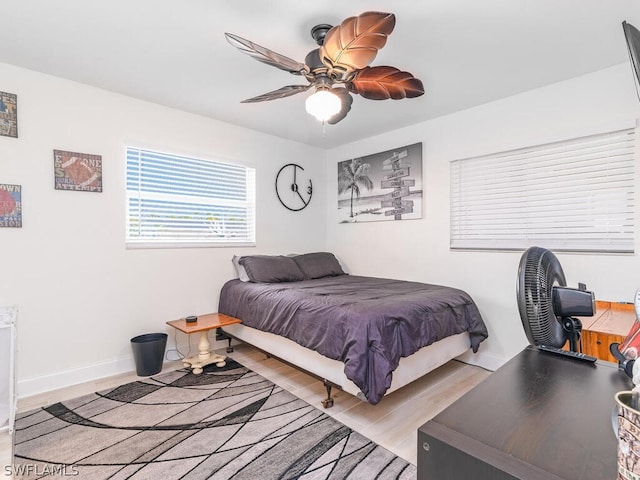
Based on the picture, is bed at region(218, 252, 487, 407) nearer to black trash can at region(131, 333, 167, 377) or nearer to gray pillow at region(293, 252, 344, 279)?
gray pillow at region(293, 252, 344, 279)

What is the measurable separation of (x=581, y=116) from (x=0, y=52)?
4.20 m

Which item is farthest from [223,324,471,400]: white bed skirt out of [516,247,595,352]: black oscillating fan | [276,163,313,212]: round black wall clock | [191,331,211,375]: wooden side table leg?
[276,163,313,212]: round black wall clock

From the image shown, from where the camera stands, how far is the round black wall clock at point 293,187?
13.4 feet

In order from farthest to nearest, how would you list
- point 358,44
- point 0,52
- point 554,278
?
1. point 0,52
2. point 358,44
3. point 554,278

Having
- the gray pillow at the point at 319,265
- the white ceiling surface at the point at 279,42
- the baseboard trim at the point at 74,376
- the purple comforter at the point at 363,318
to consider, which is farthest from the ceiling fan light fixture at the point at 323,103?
the baseboard trim at the point at 74,376

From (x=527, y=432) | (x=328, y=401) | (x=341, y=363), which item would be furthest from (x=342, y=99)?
(x=328, y=401)

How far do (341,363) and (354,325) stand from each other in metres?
0.30

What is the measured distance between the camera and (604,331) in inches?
68.1

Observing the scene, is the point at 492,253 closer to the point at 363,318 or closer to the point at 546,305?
the point at 363,318

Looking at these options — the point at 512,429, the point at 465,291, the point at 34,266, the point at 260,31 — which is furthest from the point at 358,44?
the point at 34,266

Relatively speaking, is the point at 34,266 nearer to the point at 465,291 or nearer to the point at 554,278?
the point at 554,278

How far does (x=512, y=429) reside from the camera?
637mm

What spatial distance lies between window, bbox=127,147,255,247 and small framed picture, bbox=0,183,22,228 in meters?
0.74

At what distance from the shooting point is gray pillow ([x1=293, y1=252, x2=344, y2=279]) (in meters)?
3.76
